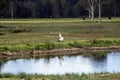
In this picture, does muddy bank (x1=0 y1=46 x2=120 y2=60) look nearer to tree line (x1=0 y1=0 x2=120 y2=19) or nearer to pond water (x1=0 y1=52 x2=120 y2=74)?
pond water (x1=0 y1=52 x2=120 y2=74)

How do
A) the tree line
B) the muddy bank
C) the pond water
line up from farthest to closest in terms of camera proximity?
the tree line
the muddy bank
the pond water

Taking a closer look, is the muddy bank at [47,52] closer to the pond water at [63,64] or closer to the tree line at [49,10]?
the pond water at [63,64]

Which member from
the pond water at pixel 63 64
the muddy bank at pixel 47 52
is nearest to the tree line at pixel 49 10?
the muddy bank at pixel 47 52

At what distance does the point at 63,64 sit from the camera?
39.9m

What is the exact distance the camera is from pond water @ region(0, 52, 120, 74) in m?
35.2

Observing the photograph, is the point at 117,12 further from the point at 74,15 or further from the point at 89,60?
the point at 89,60

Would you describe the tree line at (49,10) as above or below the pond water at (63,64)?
below

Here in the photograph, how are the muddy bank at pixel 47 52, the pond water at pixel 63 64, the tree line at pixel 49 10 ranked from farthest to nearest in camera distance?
the tree line at pixel 49 10, the muddy bank at pixel 47 52, the pond water at pixel 63 64

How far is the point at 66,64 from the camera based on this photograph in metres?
40.0

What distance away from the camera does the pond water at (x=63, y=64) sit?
35197 mm

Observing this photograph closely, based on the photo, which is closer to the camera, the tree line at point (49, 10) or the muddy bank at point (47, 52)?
the muddy bank at point (47, 52)

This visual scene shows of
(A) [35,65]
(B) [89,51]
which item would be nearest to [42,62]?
(A) [35,65]

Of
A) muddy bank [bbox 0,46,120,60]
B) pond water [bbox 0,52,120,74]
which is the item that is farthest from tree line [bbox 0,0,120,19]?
pond water [bbox 0,52,120,74]

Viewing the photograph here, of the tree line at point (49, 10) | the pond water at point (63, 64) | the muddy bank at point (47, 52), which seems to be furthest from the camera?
the tree line at point (49, 10)
